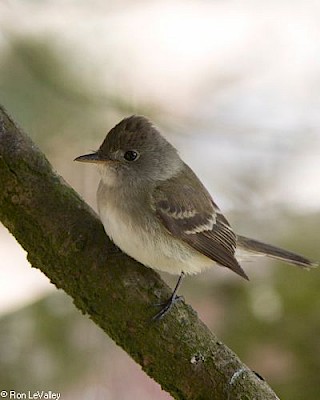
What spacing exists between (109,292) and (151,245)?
356 millimetres

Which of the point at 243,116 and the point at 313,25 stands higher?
the point at 313,25

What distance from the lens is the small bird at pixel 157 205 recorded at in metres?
2.28

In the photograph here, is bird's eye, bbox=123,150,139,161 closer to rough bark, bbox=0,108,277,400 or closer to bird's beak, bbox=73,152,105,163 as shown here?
bird's beak, bbox=73,152,105,163

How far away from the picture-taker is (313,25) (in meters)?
5.04

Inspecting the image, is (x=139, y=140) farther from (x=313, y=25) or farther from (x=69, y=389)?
(x=313, y=25)

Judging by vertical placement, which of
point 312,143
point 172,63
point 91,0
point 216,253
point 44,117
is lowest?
point 216,253

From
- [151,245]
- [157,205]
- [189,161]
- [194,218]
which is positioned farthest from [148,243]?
[189,161]

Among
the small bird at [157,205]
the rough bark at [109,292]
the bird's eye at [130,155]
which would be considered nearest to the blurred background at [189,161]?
the small bird at [157,205]

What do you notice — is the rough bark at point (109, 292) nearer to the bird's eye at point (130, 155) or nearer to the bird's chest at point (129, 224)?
the bird's chest at point (129, 224)

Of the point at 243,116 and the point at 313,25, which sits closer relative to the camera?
the point at 243,116

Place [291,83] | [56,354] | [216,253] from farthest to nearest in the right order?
1. [291,83]
2. [56,354]
3. [216,253]

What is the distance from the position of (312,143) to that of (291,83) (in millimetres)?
1251

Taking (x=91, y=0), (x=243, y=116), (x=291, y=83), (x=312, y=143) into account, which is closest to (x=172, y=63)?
(x=291, y=83)

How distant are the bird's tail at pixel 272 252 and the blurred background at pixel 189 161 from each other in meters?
0.13
